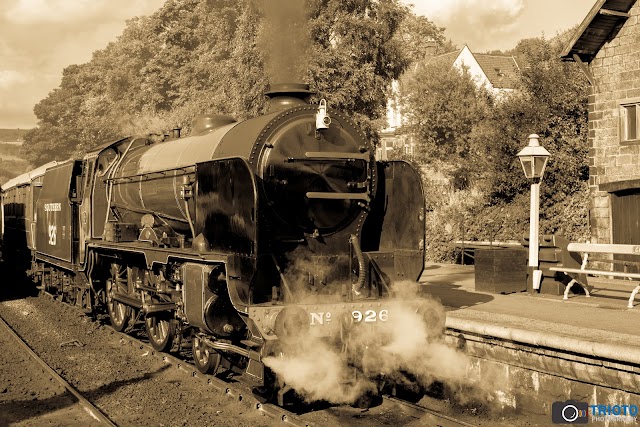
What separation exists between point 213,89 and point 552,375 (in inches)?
862

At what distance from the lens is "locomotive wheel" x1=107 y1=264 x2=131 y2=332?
33.0 feet

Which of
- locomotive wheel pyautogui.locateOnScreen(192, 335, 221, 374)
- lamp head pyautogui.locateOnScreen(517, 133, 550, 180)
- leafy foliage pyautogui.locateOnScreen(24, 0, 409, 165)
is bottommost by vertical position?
locomotive wheel pyautogui.locateOnScreen(192, 335, 221, 374)

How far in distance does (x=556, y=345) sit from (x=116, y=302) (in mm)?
7031

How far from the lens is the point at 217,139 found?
24.9ft

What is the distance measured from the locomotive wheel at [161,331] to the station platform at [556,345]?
138 inches

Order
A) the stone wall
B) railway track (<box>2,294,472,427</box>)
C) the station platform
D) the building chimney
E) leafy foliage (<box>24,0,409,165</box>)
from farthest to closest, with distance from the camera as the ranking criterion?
the building chimney → leafy foliage (<box>24,0,409,165</box>) → the stone wall → the station platform → railway track (<box>2,294,472,427</box>)

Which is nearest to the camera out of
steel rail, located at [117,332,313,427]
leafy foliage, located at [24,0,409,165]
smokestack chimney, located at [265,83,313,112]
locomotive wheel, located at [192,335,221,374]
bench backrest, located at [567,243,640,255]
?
steel rail, located at [117,332,313,427]

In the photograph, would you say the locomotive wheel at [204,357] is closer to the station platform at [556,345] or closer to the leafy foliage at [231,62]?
the station platform at [556,345]

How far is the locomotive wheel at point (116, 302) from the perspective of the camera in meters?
10.0

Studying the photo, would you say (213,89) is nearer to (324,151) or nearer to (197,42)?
(197,42)

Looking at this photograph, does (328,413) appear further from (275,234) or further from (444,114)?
(444,114)

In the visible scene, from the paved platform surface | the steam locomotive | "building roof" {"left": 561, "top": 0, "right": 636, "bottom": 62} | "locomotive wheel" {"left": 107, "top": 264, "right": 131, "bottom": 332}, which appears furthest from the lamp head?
"locomotive wheel" {"left": 107, "top": 264, "right": 131, "bottom": 332}

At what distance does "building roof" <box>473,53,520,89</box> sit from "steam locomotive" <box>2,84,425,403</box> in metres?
37.3

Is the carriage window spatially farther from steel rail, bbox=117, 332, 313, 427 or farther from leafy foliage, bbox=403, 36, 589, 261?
leafy foliage, bbox=403, 36, 589, 261
